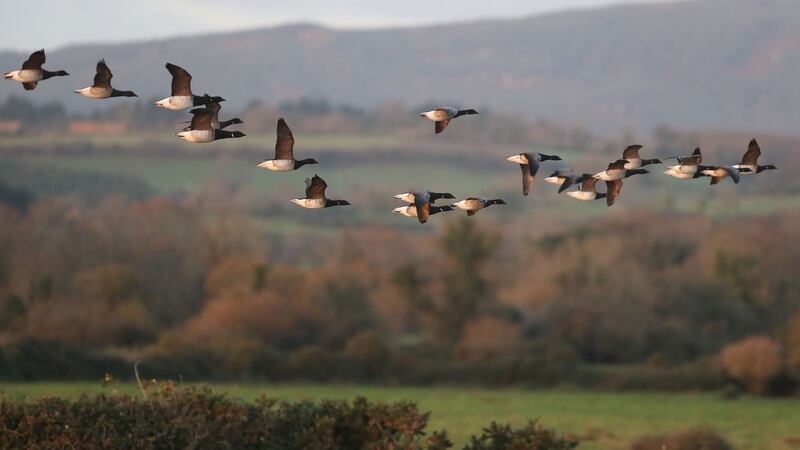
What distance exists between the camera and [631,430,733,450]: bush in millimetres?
38584

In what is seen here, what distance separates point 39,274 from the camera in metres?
83.6

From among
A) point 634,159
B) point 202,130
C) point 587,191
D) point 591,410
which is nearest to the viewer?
point 202,130

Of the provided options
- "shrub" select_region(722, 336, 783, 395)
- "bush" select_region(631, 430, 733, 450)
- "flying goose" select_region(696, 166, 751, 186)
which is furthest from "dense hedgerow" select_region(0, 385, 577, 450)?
"shrub" select_region(722, 336, 783, 395)

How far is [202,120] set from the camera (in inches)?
619

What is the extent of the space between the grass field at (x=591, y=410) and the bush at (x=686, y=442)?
16.9 feet

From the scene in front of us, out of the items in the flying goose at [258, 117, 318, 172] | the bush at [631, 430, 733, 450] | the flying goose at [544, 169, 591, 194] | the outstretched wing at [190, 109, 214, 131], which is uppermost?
the outstretched wing at [190, 109, 214, 131]

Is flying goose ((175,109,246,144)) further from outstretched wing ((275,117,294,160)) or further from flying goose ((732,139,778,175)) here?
flying goose ((732,139,778,175))

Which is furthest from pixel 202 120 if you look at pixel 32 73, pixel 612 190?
pixel 612 190

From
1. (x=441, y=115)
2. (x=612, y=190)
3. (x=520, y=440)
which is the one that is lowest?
(x=520, y=440)

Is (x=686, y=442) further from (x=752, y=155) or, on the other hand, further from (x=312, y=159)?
(x=312, y=159)

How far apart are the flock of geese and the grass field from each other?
29856 millimetres

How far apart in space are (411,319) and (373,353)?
63.6ft

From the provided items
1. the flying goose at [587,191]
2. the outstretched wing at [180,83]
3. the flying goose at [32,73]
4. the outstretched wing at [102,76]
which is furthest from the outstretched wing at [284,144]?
the flying goose at [587,191]

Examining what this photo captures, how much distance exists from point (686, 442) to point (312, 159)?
25946mm
